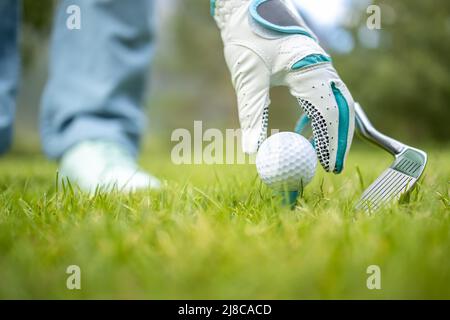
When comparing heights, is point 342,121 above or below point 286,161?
above

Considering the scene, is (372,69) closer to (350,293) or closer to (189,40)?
(189,40)

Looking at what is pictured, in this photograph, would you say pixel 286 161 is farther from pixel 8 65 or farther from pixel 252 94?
pixel 8 65

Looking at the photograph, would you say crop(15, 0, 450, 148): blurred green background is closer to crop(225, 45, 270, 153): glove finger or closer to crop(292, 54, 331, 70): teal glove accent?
crop(225, 45, 270, 153): glove finger

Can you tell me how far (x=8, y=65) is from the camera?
8.04 feet

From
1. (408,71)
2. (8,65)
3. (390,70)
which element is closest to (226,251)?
(8,65)

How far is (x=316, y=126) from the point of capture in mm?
1343

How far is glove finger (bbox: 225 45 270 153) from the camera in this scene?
1.34m

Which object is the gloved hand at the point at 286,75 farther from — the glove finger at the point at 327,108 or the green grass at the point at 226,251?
the green grass at the point at 226,251

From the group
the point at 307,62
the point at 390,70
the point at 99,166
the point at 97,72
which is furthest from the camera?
the point at 390,70

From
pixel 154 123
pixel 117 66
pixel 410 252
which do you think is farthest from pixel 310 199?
pixel 154 123

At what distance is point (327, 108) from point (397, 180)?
29cm

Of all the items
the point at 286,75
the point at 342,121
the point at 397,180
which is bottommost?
the point at 397,180

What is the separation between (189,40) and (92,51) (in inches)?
485

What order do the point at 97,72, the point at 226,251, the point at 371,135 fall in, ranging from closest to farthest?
the point at 226,251 < the point at 371,135 < the point at 97,72
